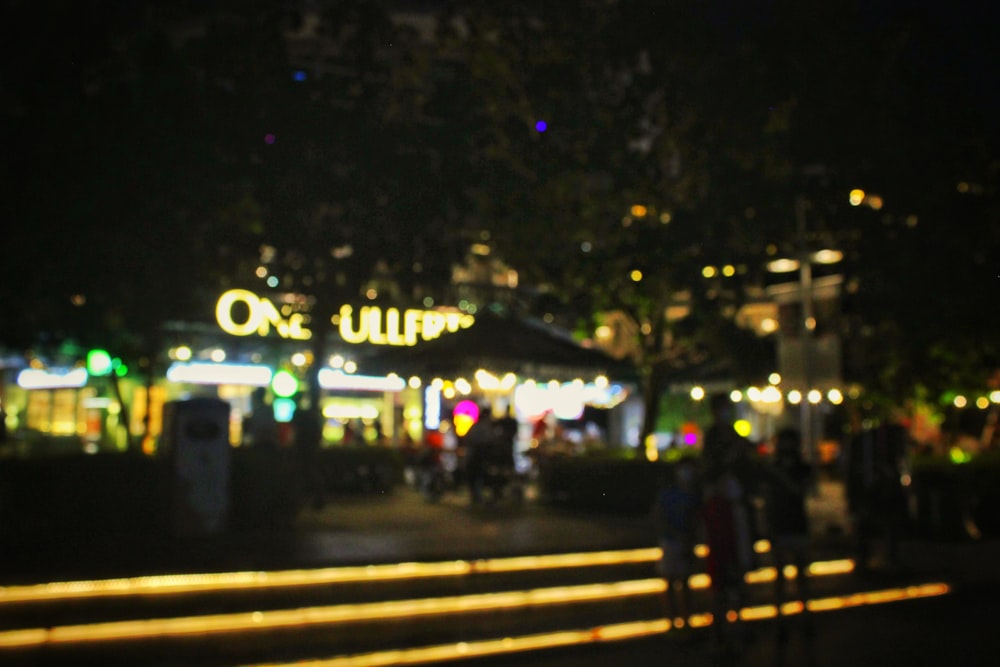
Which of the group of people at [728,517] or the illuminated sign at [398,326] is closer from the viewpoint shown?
the group of people at [728,517]

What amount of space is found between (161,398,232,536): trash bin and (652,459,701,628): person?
604cm

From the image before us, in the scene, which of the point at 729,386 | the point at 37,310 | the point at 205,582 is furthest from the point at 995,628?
the point at 37,310

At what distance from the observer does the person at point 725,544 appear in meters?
9.28

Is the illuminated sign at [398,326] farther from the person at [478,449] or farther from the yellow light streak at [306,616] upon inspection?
the yellow light streak at [306,616]

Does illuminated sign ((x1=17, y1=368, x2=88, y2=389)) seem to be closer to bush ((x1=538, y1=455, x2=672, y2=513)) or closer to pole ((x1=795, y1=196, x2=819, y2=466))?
bush ((x1=538, y1=455, x2=672, y2=513))

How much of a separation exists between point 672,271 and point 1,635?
1271 centimetres

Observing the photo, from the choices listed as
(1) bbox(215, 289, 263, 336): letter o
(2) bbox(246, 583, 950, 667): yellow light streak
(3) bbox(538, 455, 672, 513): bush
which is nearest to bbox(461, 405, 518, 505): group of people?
(3) bbox(538, 455, 672, 513): bush

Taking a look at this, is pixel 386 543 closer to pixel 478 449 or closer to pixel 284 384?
pixel 478 449

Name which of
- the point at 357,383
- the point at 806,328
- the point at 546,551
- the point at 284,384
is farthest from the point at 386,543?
the point at 357,383

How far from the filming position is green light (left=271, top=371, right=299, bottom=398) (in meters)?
18.0

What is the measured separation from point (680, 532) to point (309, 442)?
25.6 feet

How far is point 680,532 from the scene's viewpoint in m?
10.2

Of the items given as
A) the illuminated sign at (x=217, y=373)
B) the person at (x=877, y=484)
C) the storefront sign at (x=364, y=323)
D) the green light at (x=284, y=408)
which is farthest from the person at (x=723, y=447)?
the illuminated sign at (x=217, y=373)

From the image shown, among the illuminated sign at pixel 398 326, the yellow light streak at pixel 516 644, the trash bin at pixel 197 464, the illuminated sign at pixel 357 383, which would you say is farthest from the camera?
the illuminated sign at pixel 357 383
